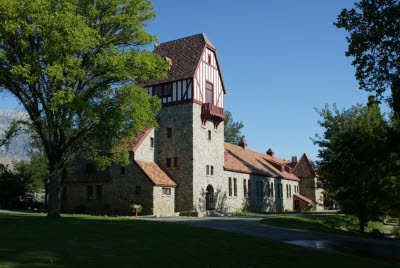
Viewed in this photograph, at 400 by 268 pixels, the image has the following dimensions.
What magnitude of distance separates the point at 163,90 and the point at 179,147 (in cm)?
625

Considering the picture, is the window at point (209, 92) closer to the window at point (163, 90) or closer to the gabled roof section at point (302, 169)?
the window at point (163, 90)

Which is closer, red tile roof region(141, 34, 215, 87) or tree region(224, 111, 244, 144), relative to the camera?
red tile roof region(141, 34, 215, 87)

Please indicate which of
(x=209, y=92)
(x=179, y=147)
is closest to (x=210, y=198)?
(x=179, y=147)

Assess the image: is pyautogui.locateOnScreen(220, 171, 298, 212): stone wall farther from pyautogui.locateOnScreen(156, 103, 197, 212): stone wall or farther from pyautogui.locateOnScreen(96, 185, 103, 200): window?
pyautogui.locateOnScreen(96, 185, 103, 200): window

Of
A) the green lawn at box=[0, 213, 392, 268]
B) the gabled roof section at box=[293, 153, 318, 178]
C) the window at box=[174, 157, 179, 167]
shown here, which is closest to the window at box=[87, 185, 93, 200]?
the window at box=[174, 157, 179, 167]

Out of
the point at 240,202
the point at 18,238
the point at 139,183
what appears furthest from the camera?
the point at 240,202

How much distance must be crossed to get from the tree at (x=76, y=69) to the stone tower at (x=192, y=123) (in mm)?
11096

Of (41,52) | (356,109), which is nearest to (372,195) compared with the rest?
(356,109)

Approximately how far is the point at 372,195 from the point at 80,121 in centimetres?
1852

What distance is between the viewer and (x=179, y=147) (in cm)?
3691

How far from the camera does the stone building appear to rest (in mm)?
34719

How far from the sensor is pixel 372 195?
72.3 ft

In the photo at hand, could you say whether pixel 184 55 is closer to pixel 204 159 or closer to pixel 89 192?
pixel 204 159

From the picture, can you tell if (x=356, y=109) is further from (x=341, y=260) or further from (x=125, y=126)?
(x=341, y=260)
